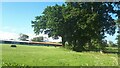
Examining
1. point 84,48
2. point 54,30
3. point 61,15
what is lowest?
point 84,48

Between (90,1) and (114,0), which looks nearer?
(90,1)

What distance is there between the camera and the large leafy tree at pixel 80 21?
109 feet

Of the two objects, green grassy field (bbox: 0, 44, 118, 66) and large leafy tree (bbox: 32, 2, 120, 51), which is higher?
large leafy tree (bbox: 32, 2, 120, 51)

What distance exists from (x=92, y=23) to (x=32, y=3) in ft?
65.5

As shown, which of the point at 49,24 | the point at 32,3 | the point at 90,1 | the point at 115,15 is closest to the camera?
the point at 32,3

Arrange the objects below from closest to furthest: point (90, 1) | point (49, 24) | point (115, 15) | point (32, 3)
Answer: point (32, 3), point (90, 1), point (115, 15), point (49, 24)

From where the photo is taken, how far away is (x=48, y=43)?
32.1 metres

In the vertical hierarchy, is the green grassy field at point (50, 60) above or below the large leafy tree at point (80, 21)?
below

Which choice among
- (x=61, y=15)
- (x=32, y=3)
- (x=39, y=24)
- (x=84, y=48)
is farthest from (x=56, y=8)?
(x=32, y=3)

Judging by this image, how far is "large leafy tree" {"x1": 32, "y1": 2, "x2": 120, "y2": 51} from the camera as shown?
109ft

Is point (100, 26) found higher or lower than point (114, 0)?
lower

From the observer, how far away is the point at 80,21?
34.3 meters

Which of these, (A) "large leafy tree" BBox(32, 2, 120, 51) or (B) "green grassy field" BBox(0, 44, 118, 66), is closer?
(B) "green grassy field" BBox(0, 44, 118, 66)

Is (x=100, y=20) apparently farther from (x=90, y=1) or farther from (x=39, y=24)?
(x=39, y=24)
